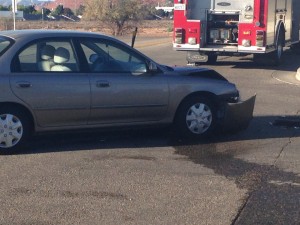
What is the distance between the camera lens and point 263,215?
7.05 m

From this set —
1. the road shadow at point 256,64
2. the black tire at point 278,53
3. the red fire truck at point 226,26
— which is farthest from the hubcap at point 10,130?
the black tire at point 278,53

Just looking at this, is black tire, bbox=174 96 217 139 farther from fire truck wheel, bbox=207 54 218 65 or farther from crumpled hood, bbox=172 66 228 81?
fire truck wheel, bbox=207 54 218 65

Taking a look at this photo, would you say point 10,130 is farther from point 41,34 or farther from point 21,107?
point 41,34

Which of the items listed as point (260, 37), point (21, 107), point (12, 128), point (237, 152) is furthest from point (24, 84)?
point (260, 37)

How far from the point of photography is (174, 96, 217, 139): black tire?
10688mm

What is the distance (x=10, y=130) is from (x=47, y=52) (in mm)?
1170

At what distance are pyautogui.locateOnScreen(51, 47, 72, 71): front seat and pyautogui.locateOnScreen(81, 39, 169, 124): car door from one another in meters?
0.26

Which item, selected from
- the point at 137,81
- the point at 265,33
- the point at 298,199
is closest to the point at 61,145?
Result: the point at 137,81

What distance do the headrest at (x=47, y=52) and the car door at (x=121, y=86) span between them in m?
0.42

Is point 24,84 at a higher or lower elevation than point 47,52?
lower

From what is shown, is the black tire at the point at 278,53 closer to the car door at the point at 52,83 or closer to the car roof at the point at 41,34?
the car roof at the point at 41,34

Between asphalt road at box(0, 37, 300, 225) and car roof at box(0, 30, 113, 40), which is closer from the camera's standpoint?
asphalt road at box(0, 37, 300, 225)

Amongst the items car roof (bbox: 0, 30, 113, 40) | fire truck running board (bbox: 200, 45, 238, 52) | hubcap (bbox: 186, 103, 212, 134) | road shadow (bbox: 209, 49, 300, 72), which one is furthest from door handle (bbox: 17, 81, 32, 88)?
road shadow (bbox: 209, 49, 300, 72)

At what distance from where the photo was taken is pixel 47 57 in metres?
10.0
